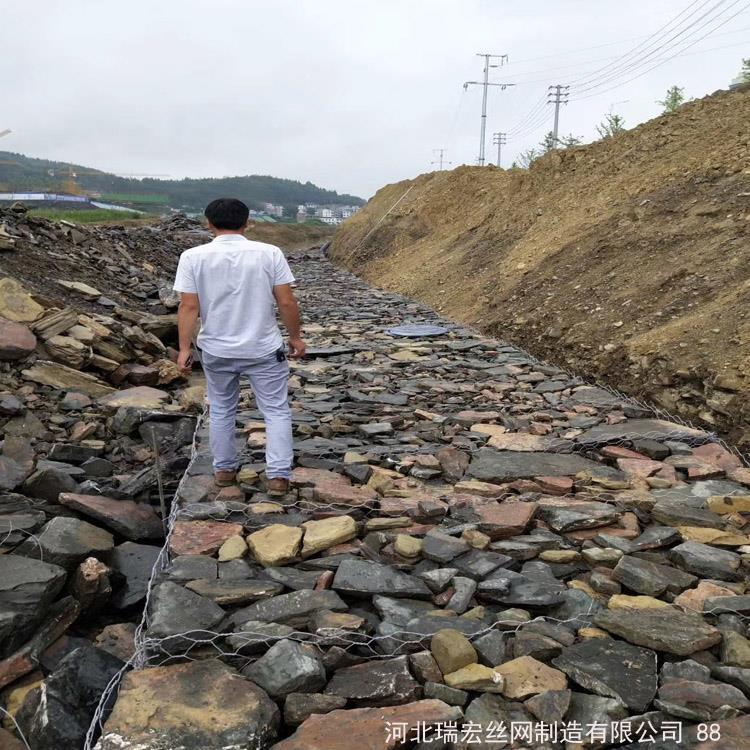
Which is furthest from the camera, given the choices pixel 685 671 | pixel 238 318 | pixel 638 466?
pixel 638 466

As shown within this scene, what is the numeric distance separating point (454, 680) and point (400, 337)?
828 centimetres

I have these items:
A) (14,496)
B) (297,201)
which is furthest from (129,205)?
(14,496)

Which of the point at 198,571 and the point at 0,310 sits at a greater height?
the point at 0,310

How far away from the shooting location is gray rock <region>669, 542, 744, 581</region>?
329 centimetres

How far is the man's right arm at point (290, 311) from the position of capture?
4.10 meters

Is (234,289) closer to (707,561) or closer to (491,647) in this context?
(491,647)

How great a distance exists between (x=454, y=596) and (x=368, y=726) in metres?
0.94

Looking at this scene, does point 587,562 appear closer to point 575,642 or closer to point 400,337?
point 575,642

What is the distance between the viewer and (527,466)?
4.88 m

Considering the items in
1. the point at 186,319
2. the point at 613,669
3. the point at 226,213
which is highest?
the point at 226,213

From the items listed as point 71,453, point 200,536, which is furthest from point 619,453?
point 71,453

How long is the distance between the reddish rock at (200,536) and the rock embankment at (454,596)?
0.01 meters

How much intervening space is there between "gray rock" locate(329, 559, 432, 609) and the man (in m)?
1.12

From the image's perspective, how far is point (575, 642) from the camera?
2.77 meters
